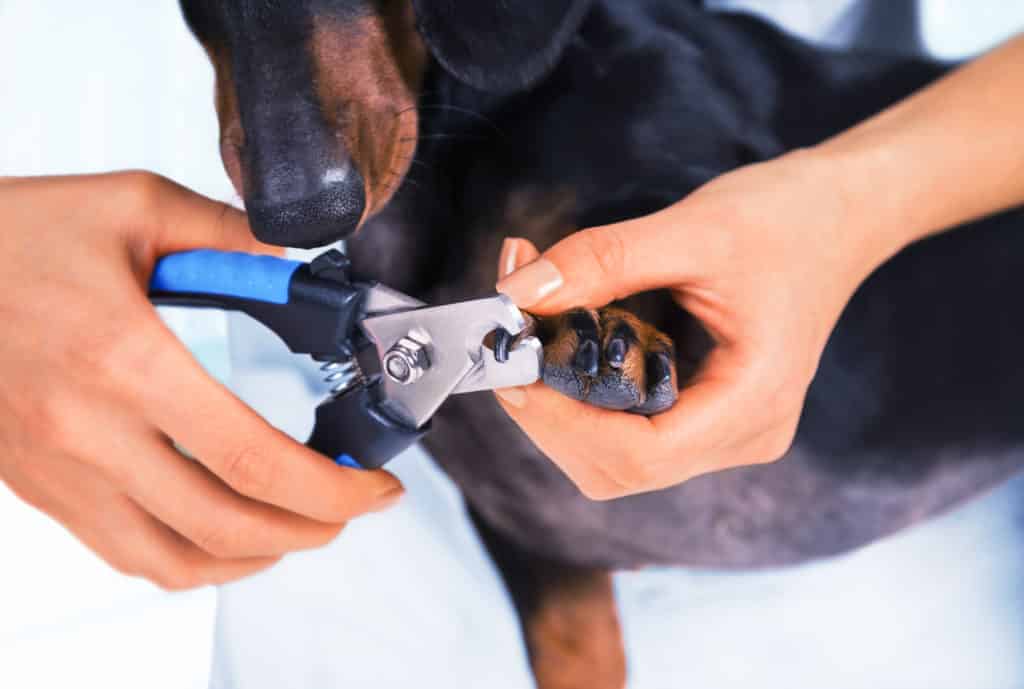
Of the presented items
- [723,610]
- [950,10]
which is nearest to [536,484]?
[723,610]

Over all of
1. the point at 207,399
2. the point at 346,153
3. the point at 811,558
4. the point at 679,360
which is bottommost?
the point at 811,558

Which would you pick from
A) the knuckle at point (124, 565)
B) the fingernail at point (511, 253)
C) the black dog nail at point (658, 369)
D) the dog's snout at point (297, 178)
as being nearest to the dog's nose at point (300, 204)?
the dog's snout at point (297, 178)

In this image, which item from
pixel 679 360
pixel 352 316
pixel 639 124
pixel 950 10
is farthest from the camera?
pixel 950 10

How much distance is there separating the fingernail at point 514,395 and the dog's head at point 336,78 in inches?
6.0

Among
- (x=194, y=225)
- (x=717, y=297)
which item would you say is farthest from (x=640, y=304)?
(x=194, y=225)

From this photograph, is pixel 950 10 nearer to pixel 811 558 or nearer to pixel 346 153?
pixel 811 558

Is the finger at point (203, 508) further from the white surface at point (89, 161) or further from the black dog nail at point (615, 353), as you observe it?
the black dog nail at point (615, 353)

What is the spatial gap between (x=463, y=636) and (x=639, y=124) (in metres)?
0.49

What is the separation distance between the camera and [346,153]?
2.27 ft

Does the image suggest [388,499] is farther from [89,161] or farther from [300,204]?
[89,161]

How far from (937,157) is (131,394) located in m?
0.65

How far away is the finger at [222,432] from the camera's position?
687 mm

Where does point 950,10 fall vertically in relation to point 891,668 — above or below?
above

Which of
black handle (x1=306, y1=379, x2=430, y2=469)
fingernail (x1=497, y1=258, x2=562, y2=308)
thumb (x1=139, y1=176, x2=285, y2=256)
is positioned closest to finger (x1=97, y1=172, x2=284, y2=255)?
thumb (x1=139, y1=176, x2=285, y2=256)
